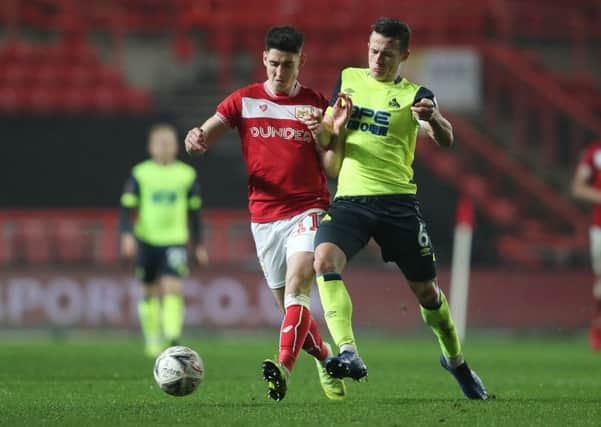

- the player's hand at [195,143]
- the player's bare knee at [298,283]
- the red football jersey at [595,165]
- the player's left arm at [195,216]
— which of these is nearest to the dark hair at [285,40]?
the player's hand at [195,143]

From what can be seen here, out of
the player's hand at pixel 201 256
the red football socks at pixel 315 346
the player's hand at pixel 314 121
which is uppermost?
the player's hand at pixel 314 121

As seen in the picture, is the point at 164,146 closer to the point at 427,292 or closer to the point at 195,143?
the point at 195,143

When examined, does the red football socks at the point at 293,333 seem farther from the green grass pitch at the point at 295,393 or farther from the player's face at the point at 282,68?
the player's face at the point at 282,68

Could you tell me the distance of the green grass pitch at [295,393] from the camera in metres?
6.40

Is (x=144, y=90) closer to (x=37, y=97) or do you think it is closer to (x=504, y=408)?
(x=37, y=97)

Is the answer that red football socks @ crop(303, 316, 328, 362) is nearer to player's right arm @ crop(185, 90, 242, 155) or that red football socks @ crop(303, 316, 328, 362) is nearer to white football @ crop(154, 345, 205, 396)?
white football @ crop(154, 345, 205, 396)

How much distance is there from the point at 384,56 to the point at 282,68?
0.58m

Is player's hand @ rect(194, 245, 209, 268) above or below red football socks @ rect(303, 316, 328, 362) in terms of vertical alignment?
below

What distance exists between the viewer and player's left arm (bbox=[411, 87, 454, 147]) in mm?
7047

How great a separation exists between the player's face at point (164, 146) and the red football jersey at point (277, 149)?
5.41m

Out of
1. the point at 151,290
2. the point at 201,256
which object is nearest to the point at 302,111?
the point at 201,256

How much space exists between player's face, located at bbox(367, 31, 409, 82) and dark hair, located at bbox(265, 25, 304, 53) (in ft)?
1.32

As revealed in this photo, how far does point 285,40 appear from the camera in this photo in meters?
7.36

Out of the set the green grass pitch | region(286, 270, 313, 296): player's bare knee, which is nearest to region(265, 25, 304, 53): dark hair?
region(286, 270, 313, 296): player's bare knee
